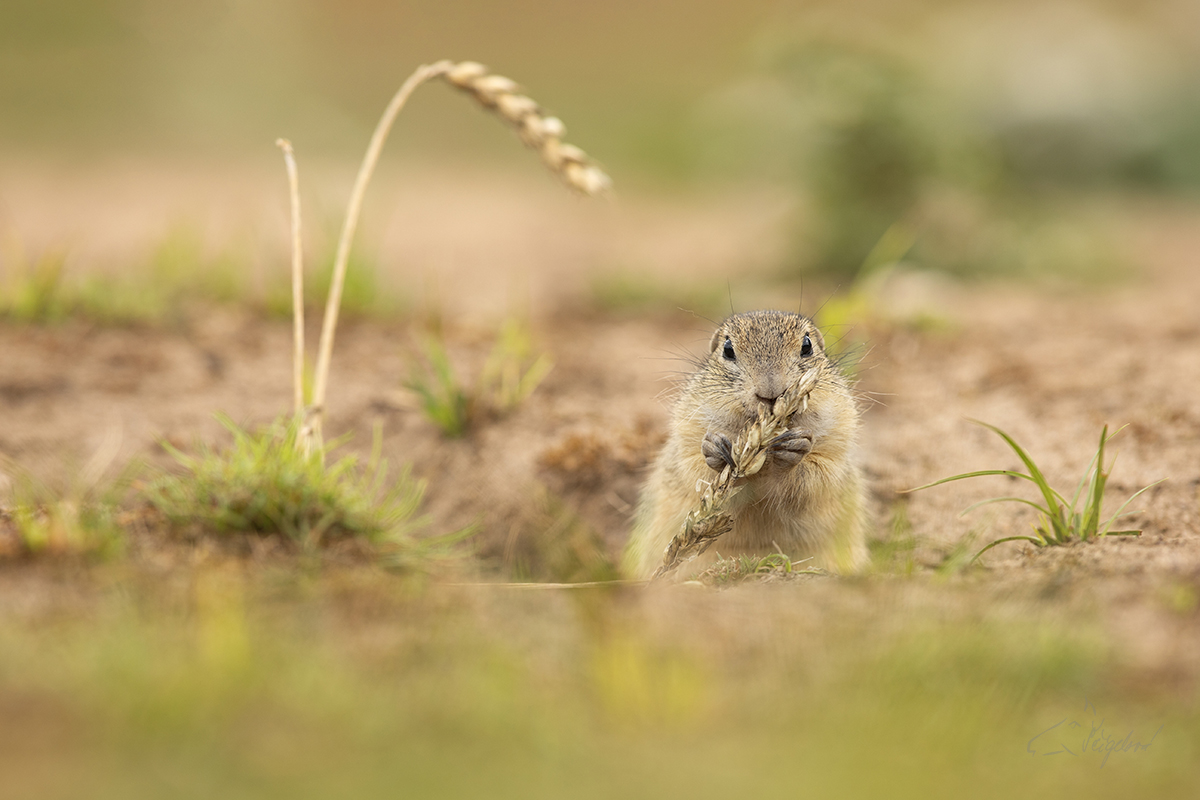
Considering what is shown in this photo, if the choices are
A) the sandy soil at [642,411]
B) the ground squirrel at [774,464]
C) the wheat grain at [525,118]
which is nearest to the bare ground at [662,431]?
the sandy soil at [642,411]

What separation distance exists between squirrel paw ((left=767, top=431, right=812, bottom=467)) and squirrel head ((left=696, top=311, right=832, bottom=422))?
0.13 meters

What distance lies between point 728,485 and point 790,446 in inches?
9.8

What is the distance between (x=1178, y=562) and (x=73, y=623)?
2.80 meters

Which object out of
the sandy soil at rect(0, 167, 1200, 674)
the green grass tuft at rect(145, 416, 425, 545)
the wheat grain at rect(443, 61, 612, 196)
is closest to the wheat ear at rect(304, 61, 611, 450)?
the wheat grain at rect(443, 61, 612, 196)

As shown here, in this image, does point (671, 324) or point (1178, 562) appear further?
point (671, 324)

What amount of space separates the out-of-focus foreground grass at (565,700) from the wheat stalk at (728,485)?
2.11ft

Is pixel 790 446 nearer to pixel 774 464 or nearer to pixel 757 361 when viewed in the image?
pixel 774 464

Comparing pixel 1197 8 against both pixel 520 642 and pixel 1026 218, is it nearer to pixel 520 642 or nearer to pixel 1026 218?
pixel 1026 218

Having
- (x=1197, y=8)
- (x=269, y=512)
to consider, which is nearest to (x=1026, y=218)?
(x=269, y=512)

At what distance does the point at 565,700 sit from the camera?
1.80 metres

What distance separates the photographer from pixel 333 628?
2107mm

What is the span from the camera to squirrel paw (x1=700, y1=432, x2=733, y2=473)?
3.02m

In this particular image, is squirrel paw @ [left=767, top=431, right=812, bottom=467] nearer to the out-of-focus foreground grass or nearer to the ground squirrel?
the ground squirrel

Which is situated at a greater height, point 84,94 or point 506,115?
point 84,94
